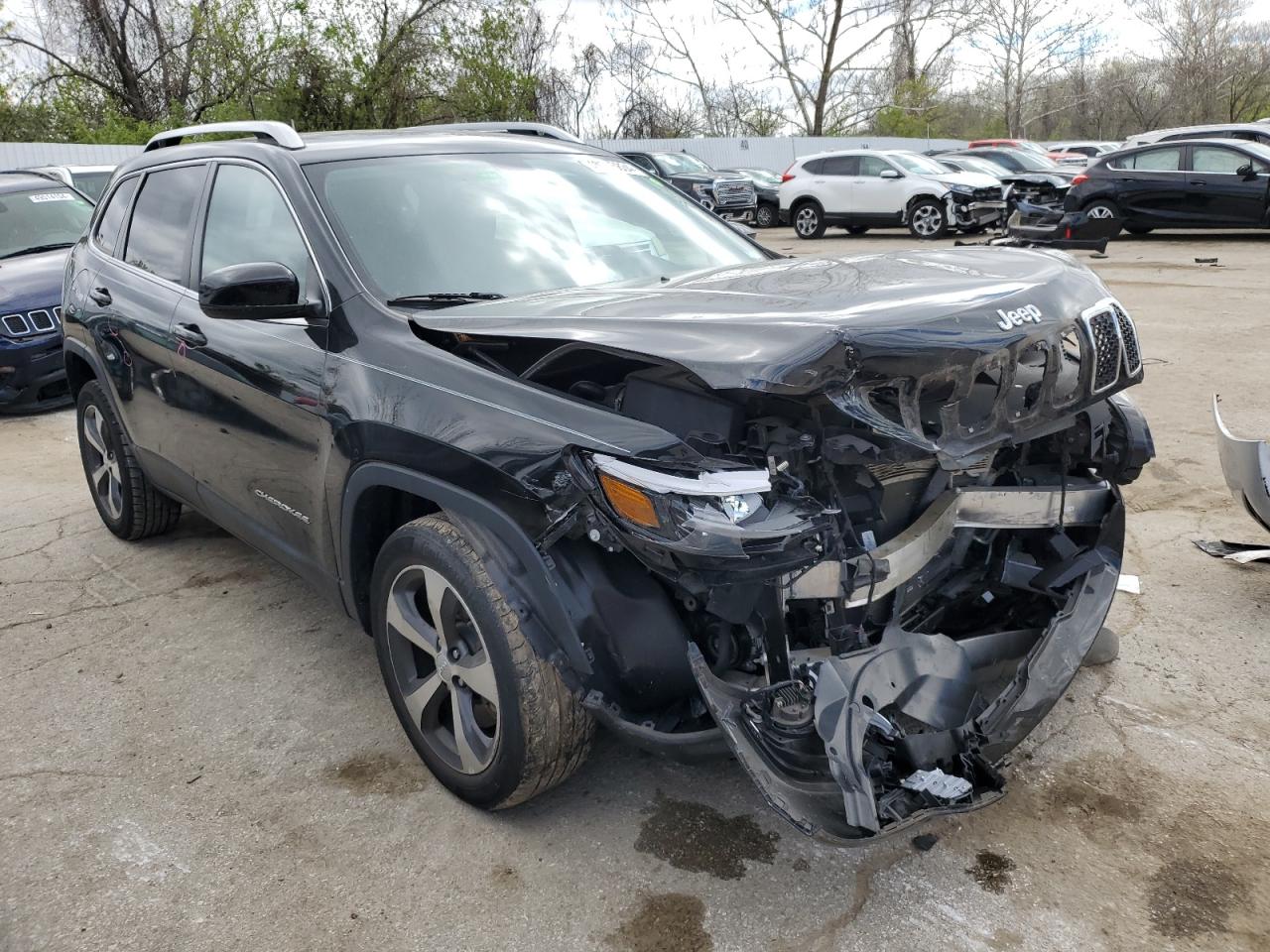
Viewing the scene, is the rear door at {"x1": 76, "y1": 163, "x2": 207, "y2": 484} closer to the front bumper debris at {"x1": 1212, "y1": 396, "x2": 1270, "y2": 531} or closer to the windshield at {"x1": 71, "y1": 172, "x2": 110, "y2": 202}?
the front bumper debris at {"x1": 1212, "y1": 396, "x2": 1270, "y2": 531}

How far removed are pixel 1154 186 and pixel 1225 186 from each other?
95 cm

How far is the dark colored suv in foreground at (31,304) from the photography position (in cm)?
780

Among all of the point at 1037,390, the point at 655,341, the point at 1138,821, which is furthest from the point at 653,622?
the point at 1138,821

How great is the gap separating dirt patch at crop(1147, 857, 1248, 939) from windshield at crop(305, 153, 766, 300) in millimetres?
2197

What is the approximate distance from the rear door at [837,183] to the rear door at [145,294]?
16094mm

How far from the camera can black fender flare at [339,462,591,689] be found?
7.52 ft

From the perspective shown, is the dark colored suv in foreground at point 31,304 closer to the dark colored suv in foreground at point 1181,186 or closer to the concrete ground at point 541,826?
the concrete ground at point 541,826

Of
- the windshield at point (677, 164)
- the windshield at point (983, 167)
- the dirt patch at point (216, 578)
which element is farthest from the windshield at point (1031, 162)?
the dirt patch at point (216, 578)

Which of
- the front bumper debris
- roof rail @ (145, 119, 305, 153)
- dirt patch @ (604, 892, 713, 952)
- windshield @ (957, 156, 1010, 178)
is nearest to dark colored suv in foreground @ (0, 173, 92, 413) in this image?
roof rail @ (145, 119, 305, 153)

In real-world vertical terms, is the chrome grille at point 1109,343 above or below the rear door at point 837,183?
below

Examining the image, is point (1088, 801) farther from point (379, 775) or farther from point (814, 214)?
point (814, 214)

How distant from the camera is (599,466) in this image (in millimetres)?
2219

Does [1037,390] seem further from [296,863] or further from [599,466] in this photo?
[296,863]

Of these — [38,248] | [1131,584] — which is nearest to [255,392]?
[1131,584]
